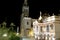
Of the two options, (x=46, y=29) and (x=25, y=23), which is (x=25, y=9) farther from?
(x=46, y=29)

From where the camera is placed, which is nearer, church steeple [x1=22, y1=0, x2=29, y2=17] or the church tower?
the church tower

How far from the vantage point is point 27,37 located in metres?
10.1

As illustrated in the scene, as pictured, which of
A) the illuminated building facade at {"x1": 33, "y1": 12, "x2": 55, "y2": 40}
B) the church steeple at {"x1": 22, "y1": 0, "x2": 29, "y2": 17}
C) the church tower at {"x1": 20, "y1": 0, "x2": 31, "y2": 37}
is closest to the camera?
the illuminated building facade at {"x1": 33, "y1": 12, "x2": 55, "y2": 40}

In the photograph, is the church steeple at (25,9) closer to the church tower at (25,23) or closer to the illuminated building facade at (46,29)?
the church tower at (25,23)

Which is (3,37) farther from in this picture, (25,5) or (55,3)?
(55,3)

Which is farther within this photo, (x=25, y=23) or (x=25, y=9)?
(x=25, y=9)

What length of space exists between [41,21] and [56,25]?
184 centimetres

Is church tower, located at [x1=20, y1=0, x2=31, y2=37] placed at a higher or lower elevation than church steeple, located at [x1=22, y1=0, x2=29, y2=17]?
lower

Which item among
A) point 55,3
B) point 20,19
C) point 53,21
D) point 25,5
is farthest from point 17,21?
point 53,21

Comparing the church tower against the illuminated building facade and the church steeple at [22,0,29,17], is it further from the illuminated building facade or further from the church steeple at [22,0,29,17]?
the illuminated building facade

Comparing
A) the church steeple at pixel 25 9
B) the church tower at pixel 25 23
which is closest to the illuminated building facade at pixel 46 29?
the church tower at pixel 25 23

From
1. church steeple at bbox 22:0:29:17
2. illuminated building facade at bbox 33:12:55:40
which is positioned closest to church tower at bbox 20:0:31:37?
church steeple at bbox 22:0:29:17

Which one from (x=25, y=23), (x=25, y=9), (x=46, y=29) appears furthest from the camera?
(x=25, y=9)

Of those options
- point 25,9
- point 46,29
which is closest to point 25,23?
point 25,9
